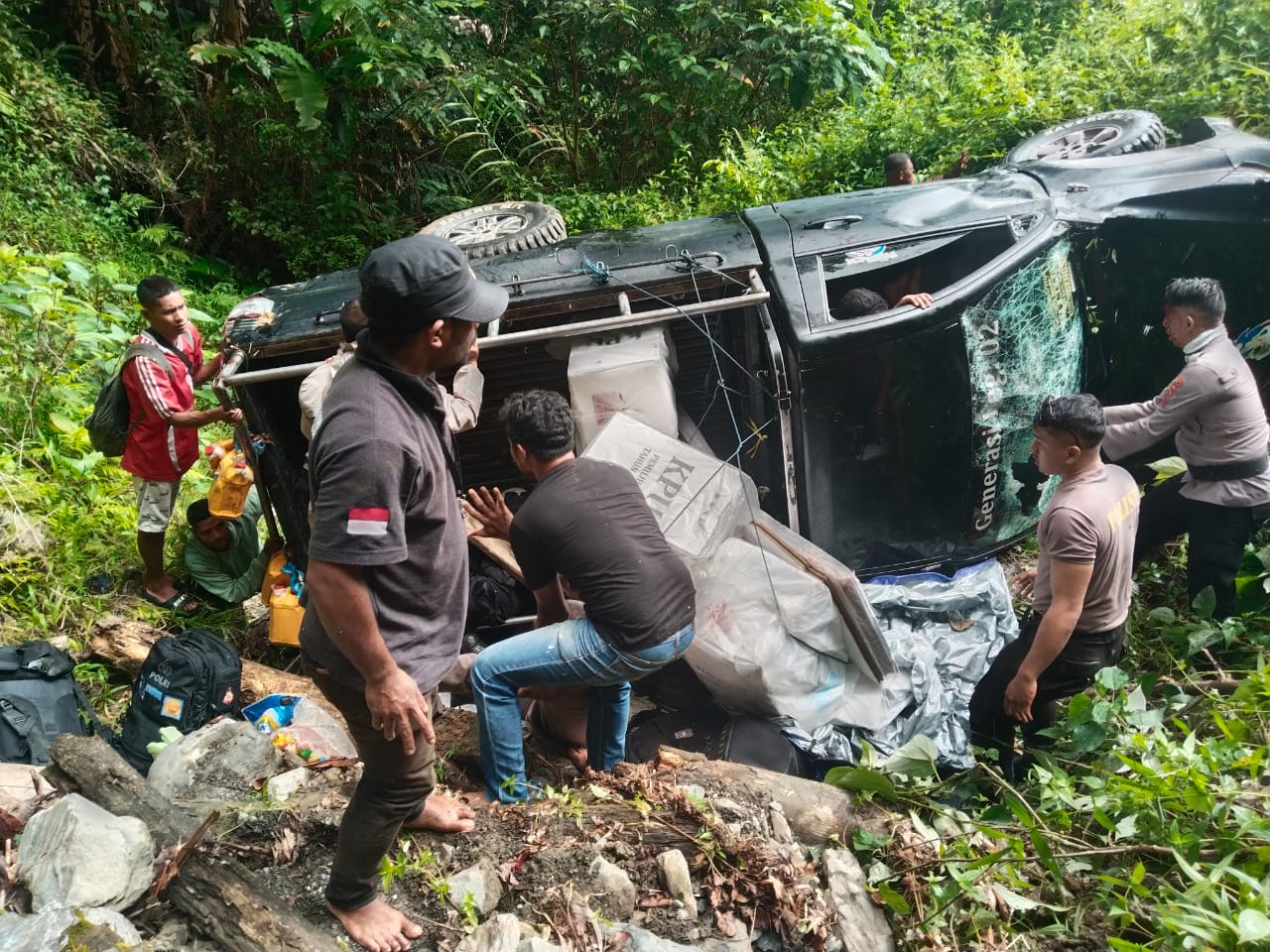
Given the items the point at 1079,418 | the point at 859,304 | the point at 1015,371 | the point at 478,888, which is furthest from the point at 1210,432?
the point at 478,888

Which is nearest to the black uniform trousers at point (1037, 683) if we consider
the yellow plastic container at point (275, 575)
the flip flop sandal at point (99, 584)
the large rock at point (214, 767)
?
the large rock at point (214, 767)

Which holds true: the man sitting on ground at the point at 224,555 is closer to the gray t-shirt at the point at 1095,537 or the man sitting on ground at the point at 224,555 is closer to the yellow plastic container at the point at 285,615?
the yellow plastic container at the point at 285,615

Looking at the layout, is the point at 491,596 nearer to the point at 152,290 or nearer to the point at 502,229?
the point at 502,229

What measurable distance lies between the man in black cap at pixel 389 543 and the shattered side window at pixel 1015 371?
8.30 feet

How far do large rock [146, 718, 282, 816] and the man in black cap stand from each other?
0.70 metres

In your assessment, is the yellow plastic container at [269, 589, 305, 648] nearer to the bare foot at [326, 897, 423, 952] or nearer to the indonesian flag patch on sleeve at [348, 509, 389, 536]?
the bare foot at [326, 897, 423, 952]

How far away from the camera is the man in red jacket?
4.21 m

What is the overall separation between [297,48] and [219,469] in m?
5.67

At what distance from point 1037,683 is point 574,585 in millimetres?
1643

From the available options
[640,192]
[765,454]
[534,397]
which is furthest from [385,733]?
[640,192]

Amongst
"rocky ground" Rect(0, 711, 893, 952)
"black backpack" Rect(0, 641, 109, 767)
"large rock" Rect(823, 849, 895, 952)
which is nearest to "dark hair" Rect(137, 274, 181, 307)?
"black backpack" Rect(0, 641, 109, 767)

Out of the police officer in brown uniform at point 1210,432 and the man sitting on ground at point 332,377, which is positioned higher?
the man sitting on ground at point 332,377

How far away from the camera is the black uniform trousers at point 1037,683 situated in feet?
9.69

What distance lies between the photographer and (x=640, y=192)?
24.3 feet
